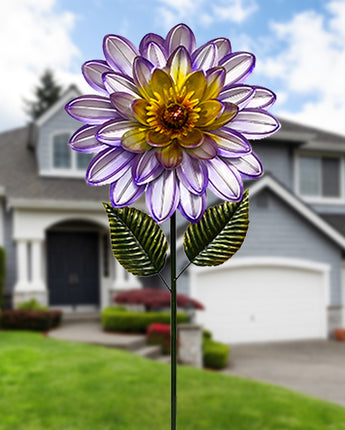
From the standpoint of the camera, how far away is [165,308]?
12547 mm

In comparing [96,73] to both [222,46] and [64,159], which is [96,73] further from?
[64,159]

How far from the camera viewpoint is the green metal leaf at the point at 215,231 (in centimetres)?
108

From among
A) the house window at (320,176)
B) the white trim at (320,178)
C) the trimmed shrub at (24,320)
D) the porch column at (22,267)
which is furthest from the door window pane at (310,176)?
the trimmed shrub at (24,320)

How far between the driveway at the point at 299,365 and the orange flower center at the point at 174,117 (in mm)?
7801

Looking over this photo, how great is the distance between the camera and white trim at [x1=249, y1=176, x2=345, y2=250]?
1326 cm

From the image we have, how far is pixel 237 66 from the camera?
41.8 inches

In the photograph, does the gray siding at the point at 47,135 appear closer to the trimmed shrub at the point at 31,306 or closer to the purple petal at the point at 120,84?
the trimmed shrub at the point at 31,306

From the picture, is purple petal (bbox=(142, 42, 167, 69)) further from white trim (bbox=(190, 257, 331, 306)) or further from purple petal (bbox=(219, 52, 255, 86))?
white trim (bbox=(190, 257, 331, 306))

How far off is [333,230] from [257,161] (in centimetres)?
1428

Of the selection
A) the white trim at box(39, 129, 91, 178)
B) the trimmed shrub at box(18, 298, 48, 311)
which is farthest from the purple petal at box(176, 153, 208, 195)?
the white trim at box(39, 129, 91, 178)

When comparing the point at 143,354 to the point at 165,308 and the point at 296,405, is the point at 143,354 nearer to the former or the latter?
the point at 165,308

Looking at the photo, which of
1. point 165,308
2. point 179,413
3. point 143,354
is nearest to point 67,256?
point 165,308

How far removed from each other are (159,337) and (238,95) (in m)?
9.98

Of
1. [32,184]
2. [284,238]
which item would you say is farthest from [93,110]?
[32,184]
